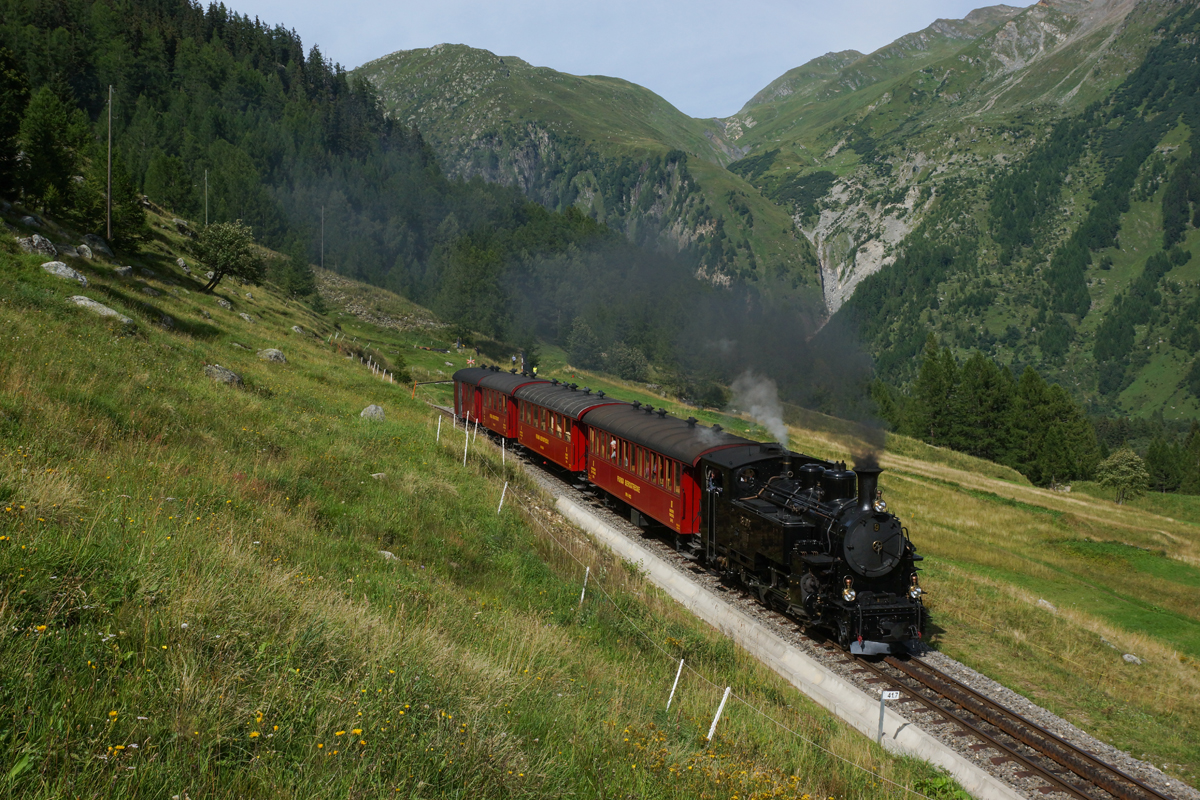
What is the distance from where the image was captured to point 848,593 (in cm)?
1522

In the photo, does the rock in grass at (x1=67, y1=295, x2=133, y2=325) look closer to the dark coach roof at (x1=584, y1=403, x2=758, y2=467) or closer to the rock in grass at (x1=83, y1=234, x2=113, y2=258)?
Result: the dark coach roof at (x1=584, y1=403, x2=758, y2=467)

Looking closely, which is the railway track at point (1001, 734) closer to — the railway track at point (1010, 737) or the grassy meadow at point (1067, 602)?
the railway track at point (1010, 737)

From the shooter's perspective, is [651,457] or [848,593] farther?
[651,457]

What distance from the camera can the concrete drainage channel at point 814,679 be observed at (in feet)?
37.6

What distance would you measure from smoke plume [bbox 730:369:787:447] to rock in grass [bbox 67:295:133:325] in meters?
21.4

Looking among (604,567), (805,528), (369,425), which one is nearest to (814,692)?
(805,528)

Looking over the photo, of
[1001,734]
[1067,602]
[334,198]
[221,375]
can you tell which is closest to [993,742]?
[1001,734]

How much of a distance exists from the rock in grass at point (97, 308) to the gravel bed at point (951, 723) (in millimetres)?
18056

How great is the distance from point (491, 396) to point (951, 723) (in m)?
29.6

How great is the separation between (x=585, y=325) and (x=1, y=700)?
84.3 meters

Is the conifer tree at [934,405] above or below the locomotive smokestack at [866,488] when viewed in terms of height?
below

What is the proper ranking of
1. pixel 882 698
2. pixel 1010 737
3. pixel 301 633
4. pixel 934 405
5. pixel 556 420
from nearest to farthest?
pixel 301 633 → pixel 882 698 → pixel 1010 737 → pixel 556 420 → pixel 934 405

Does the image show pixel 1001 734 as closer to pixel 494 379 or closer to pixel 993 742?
pixel 993 742

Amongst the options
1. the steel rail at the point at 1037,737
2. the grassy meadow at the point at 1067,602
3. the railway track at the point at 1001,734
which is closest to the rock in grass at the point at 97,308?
the railway track at the point at 1001,734
